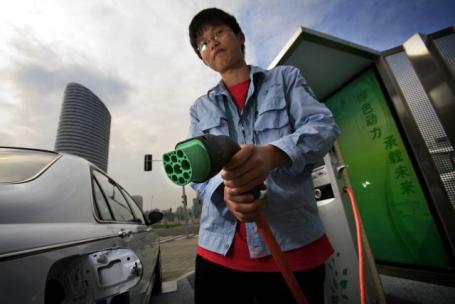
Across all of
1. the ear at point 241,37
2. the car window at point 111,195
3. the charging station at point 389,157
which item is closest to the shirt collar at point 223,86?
the ear at point 241,37

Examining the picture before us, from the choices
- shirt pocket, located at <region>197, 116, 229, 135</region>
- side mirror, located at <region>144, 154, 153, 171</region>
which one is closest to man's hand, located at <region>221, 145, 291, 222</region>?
shirt pocket, located at <region>197, 116, 229, 135</region>

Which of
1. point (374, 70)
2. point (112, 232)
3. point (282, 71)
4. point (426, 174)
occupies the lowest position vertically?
point (112, 232)

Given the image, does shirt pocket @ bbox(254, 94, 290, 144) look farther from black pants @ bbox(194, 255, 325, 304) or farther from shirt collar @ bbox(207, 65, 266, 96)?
black pants @ bbox(194, 255, 325, 304)

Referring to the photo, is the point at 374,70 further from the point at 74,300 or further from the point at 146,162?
the point at 146,162

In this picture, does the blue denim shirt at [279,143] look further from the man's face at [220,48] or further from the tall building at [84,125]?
the tall building at [84,125]

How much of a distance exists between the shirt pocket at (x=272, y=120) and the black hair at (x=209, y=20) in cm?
62

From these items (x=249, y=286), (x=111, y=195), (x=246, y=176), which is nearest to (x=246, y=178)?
(x=246, y=176)

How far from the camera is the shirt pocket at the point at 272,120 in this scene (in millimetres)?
1073

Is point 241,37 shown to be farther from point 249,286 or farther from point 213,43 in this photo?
point 249,286

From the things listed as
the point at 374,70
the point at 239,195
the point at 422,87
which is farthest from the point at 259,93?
the point at 374,70

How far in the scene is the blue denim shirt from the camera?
87cm

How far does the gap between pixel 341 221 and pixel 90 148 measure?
1772 inches

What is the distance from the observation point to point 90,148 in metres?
39.7

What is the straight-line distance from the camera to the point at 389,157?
3135mm
